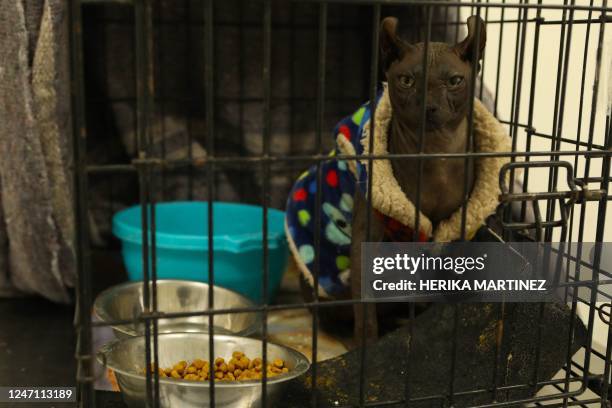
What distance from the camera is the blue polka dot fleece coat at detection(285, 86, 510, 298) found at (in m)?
1.32

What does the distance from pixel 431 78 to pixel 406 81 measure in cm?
5

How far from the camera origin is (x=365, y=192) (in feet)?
4.58

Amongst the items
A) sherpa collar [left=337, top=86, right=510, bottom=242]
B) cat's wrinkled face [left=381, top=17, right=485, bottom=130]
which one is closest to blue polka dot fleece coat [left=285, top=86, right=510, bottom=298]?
sherpa collar [left=337, top=86, right=510, bottom=242]

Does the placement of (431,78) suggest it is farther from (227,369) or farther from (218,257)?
(218,257)

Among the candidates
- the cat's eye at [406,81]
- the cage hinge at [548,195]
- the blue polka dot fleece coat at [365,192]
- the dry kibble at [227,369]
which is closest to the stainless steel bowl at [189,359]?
the dry kibble at [227,369]

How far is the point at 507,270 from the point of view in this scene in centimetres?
115

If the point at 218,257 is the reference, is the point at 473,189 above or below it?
above

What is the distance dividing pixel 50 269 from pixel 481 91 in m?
1.11

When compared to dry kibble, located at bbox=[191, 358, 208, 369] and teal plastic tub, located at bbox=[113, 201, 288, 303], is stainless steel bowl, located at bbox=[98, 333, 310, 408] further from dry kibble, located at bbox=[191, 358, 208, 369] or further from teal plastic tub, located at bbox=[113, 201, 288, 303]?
teal plastic tub, located at bbox=[113, 201, 288, 303]

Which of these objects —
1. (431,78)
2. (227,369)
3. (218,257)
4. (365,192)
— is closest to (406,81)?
(431,78)

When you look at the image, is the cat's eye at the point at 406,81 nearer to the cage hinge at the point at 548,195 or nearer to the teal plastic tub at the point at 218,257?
the cage hinge at the point at 548,195

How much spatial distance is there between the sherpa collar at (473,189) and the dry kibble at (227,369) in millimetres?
353

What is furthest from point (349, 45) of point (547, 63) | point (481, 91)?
point (481, 91)

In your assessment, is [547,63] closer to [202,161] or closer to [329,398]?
[329,398]
